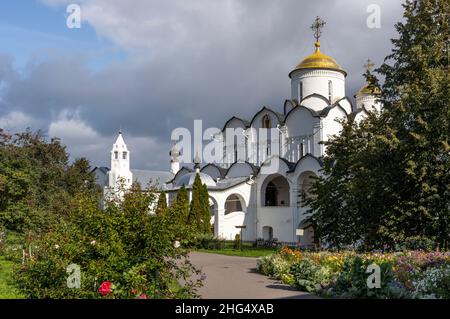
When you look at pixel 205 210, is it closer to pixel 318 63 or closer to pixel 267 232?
pixel 267 232

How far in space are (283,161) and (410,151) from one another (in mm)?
18401

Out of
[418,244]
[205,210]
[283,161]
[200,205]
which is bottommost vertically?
[418,244]

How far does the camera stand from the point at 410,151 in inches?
547

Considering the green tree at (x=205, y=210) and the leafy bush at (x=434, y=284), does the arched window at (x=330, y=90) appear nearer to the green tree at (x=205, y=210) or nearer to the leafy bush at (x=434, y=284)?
the green tree at (x=205, y=210)

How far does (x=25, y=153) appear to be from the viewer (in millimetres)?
22250

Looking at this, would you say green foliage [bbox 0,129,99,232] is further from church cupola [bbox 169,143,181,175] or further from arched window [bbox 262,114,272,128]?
church cupola [bbox 169,143,181,175]

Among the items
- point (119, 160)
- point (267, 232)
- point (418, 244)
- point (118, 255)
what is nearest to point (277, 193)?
point (267, 232)

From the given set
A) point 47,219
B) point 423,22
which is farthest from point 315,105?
point 47,219

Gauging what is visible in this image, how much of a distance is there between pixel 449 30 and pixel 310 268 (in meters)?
9.58

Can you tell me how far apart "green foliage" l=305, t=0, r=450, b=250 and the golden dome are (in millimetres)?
17596

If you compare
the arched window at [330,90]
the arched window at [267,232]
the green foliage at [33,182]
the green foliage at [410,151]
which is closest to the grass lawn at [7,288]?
the green foliage at [33,182]

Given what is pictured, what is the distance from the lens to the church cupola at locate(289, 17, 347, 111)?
34.6 meters

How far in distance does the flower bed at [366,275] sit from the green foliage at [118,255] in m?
3.18
